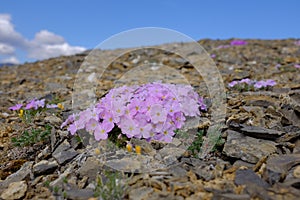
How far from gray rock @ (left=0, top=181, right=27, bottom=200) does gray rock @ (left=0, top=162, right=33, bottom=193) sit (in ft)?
0.55

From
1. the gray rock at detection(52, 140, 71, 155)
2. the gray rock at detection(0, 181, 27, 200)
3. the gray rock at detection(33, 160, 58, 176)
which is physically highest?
the gray rock at detection(52, 140, 71, 155)

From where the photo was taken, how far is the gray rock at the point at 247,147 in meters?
3.88

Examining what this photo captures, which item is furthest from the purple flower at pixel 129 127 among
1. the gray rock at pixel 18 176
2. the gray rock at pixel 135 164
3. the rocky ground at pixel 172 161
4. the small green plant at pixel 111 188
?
the gray rock at pixel 18 176

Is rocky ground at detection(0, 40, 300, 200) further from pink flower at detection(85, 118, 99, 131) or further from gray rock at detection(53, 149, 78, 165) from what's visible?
pink flower at detection(85, 118, 99, 131)

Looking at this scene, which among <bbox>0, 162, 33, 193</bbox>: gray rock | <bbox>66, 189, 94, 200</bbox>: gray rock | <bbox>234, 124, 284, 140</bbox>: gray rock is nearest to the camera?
<bbox>66, 189, 94, 200</bbox>: gray rock

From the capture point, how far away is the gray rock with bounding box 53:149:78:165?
416cm

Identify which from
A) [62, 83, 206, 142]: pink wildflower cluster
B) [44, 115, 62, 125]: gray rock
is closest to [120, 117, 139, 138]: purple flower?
[62, 83, 206, 142]: pink wildflower cluster

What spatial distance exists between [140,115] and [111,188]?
1.12 meters

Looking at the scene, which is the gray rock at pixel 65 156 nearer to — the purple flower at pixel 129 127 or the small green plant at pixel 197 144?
the purple flower at pixel 129 127

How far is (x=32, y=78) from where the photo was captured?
1158 cm

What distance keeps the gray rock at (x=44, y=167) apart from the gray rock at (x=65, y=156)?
7 cm

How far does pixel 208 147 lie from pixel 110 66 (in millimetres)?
8300

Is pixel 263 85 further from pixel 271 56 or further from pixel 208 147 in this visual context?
pixel 271 56

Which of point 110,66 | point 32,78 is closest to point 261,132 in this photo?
point 110,66
